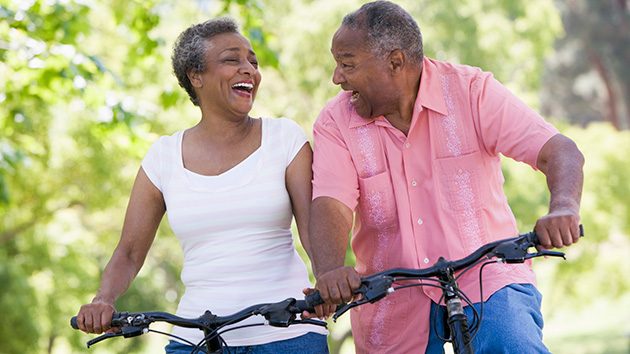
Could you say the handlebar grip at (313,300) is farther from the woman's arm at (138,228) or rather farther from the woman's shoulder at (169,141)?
the woman's shoulder at (169,141)

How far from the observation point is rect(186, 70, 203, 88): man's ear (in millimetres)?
4871

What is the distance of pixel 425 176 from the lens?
4.47 m

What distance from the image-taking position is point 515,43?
17750 mm

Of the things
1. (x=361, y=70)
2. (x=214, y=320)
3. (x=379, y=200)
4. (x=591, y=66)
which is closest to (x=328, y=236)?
(x=379, y=200)

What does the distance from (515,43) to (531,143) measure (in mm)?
→ 13702

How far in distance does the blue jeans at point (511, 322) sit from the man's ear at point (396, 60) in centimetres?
87

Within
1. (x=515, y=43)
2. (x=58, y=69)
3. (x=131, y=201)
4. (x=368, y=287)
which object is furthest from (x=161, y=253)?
(x=368, y=287)

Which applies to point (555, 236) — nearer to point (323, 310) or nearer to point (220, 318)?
point (323, 310)

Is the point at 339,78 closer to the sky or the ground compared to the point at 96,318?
closer to the sky

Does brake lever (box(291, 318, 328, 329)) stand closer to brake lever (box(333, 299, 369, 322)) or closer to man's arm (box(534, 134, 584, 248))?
brake lever (box(333, 299, 369, 322))

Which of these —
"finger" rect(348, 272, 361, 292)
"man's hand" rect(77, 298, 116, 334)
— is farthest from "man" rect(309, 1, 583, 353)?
"man's hand" rect(77, 298, 116, 334)

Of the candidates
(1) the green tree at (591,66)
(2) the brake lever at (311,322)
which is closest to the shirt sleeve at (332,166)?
(2) the brake lever at (311,322)

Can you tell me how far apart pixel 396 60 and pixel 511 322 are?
3.42 ft

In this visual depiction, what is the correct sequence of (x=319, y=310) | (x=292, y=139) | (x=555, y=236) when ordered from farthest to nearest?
1. (x=292, y=139)
2. (x=319, y=310)
3. (x=555, y=236)
